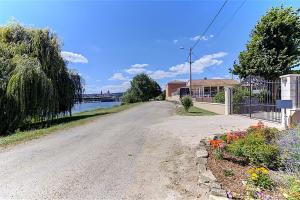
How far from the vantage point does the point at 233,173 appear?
215 inches

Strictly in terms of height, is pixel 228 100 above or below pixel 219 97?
below

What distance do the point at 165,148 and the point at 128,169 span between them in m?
2.38

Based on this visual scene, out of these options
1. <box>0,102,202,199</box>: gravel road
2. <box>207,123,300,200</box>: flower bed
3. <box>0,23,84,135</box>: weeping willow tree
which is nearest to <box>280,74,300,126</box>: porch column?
<box>207,123,300,200</box>: flower bed

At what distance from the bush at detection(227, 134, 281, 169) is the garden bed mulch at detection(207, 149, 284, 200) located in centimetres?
21

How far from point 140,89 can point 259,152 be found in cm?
7324

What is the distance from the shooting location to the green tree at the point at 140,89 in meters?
76.6

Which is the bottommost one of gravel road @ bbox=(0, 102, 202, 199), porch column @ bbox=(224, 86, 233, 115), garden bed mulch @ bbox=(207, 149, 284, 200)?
gravel road @ bbox=(0, 102, 202, 199)

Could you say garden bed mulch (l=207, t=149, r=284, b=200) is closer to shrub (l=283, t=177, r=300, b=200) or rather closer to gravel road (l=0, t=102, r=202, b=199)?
shrub (l=283, t=177, r=300, b=200)

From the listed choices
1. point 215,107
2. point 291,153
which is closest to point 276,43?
point 215,107

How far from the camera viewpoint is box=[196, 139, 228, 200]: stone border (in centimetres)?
428

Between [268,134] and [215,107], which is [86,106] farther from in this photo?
[268,134]

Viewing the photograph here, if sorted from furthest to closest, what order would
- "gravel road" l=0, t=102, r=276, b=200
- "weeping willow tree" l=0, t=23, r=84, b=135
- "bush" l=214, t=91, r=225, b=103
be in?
"bush" l=214, t=91, r=225, b=103, "weeping willow tree" l=0, t=23, r=84, b=135, "gravel road" l=0, t=102, r=276, b=200

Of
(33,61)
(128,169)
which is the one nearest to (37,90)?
(33,61)

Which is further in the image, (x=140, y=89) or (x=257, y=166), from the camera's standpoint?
(x=140, y=89)
